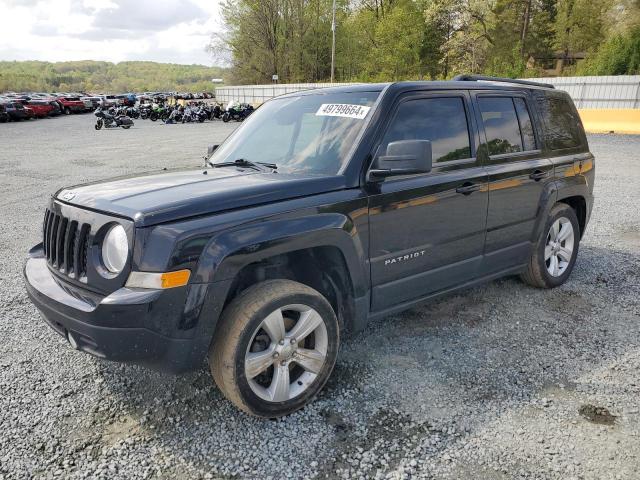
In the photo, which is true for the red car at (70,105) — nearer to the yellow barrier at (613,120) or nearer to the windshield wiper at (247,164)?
the yellow barrier at (613,120)

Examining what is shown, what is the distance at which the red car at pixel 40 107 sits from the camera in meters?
33.8

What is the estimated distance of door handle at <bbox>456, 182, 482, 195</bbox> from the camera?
3.64 metres

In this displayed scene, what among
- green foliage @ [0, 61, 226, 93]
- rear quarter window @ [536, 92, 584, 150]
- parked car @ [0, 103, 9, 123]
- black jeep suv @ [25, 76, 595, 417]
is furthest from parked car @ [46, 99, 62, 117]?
green foliage @ [0, 61, 226, 93]

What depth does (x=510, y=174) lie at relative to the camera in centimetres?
400

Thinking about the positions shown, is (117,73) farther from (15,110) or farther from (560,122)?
(560,122)

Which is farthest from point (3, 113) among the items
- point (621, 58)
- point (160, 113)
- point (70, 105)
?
point (621, 58)

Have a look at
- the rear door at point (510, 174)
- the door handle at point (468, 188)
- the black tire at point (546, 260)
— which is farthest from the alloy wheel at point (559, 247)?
the door handle at point (468, 188)

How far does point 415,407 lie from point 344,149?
65.0 inches

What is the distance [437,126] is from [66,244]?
8.33ft

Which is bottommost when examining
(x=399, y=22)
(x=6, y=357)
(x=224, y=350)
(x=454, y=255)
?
(x=6, y=357)

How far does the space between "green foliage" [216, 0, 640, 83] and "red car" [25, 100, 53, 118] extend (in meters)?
29.0

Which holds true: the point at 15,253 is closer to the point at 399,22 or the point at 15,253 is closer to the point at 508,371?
the point at 508,371

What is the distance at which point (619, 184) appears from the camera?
9820mm

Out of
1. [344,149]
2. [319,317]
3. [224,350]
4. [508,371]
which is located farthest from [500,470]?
[344,149]
